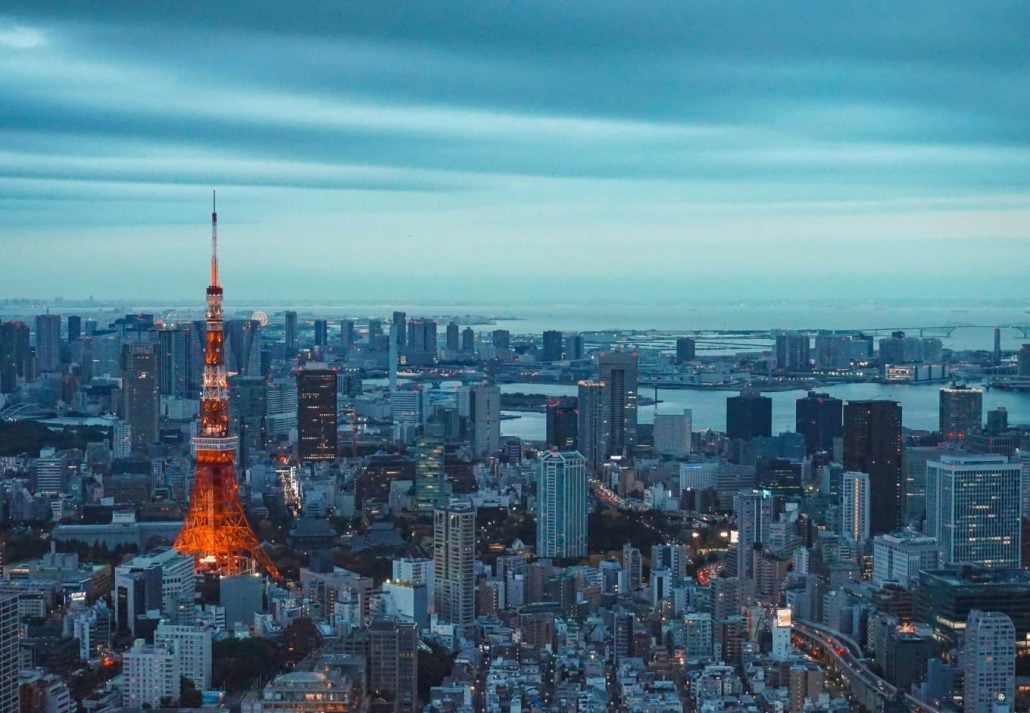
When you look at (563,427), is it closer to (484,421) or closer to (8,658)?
(484,421)

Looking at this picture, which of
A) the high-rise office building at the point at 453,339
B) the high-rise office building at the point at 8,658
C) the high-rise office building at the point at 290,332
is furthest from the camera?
the high-rise office building at the point at 453,339

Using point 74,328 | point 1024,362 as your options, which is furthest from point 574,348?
point 74,328

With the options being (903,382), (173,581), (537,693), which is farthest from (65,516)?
(903,382)

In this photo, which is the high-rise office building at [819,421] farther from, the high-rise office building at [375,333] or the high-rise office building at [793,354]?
the high-rise office building at [375,333]

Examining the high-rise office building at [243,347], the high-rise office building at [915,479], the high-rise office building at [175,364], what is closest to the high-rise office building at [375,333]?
the high-rise office building at [243,347]

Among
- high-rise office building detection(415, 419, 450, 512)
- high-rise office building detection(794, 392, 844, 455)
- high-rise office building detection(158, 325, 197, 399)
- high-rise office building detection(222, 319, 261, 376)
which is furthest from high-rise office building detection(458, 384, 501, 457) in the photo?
high-rise office building detection(222, 319, 261, 376)

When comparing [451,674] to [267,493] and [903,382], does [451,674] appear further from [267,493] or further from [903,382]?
[903,382]
